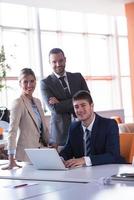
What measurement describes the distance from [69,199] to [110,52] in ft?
36.3

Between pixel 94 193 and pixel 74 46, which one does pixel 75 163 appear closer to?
pixel 94 193

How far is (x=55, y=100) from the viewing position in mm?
4246

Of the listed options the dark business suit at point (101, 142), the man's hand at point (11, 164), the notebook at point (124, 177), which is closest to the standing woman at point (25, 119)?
the man's hand at point (11, 164)

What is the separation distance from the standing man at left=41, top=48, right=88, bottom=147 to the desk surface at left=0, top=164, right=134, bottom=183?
3.18ft

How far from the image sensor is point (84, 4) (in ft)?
31.9

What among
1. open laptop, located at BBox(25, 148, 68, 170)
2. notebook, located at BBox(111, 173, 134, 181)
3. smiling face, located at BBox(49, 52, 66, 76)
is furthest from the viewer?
smiling face, located at BBox(49, 52, 66, 76)

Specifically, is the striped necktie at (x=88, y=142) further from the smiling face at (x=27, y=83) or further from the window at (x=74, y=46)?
the window at (x=74, y=46)

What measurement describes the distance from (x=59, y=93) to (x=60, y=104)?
0.66 feet

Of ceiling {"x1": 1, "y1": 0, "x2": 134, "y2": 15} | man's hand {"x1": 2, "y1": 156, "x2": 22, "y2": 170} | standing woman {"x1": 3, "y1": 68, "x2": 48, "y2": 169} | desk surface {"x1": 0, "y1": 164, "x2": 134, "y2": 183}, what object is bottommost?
desk surface {"x1": 0, "y1": 164, "x2": 134, "y2": 183}

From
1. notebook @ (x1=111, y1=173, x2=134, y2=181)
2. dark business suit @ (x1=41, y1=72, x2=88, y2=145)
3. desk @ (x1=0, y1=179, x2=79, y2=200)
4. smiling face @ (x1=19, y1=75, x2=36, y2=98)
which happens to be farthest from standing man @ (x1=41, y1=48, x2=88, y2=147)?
notebook @ (x1=111, y1=173, x2=134, y2=181)

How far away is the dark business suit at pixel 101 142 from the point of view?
3.31 metres

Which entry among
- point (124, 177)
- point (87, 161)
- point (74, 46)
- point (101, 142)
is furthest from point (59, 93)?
point (74, 46)

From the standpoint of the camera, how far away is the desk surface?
2.67 meters

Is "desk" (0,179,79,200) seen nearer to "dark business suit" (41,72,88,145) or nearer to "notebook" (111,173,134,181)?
"notebook" (111,173,134,181)
